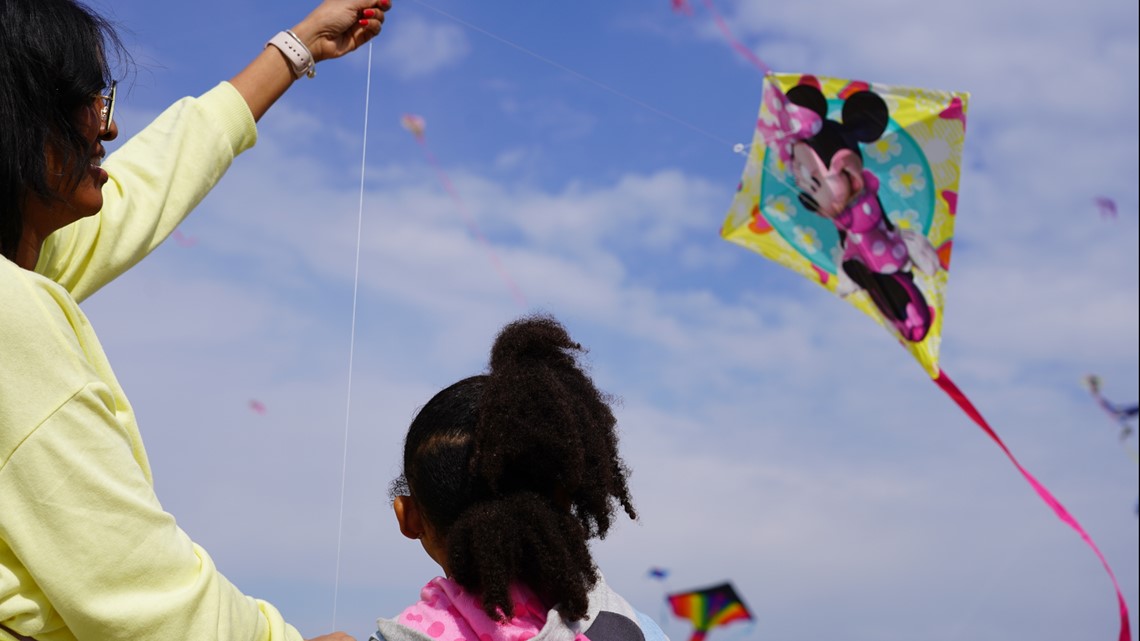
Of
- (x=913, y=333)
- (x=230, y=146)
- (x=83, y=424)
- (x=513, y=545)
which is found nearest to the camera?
(x=83, y=424)

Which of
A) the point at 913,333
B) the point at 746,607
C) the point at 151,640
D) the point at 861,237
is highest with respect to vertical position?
the point at 861,237

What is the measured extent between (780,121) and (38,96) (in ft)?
11.9

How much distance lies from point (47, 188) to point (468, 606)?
0.69 metres

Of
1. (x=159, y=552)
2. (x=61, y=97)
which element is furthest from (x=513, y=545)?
(x=61, y=97)

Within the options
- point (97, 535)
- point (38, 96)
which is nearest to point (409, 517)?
point (97, 535)

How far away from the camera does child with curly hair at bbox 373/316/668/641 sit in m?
1.38

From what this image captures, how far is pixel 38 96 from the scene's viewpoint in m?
1.15

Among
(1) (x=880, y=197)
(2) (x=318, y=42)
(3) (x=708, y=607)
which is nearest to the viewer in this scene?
(3) (x=708, y=607)

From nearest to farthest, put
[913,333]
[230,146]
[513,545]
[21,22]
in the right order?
[21,22] → [513,545] → [230,146] → [913,333]

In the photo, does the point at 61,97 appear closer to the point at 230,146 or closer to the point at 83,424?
the point at 83,424

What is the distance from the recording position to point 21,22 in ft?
3.78

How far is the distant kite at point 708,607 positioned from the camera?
182 cm

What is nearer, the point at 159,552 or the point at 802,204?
the point at 159,552

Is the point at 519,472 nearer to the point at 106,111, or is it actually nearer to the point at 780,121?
the point at 106,111
